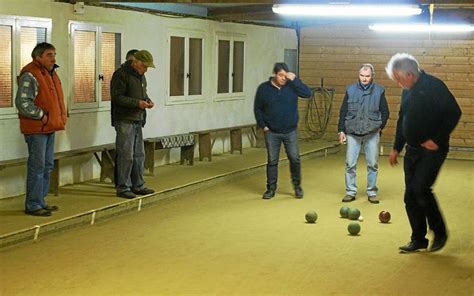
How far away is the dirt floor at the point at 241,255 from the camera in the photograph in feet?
18.0

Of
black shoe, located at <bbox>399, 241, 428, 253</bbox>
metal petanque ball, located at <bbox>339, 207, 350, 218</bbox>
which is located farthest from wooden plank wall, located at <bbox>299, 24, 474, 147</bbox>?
black shoe, located at <bbox>399, 241, 428, 253</bbox>

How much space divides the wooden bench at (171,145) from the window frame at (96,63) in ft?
2.62

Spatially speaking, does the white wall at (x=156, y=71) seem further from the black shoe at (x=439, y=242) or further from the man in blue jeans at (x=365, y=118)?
the black shoe at (x=439, y=242)

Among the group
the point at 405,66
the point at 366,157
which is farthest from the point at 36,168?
the point at 366,157

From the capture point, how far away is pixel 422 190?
6.27m

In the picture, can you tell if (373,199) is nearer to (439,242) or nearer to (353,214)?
(353,214)

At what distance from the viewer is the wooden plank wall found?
1391 cm

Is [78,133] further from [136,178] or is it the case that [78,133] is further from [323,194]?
[323,194]

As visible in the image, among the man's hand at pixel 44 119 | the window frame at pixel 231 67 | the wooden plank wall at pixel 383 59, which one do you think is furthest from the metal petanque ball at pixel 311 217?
the wooden plank wall at pixel 383 59

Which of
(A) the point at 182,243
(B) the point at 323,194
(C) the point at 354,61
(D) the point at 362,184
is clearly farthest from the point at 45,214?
(C) the point at 354,61

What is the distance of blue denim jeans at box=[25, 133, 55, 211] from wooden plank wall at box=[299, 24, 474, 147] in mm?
8016

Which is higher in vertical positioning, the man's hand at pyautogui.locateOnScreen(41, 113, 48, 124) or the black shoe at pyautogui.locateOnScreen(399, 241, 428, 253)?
the man's hand at pyautogui.locateOnScreen(41, 113, 48, 124)

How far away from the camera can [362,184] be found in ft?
34.1

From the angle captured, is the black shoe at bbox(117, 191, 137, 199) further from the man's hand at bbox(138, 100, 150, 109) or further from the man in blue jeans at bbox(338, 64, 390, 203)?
the man in blue jeans at bbox(338, 64, 390, 203)
